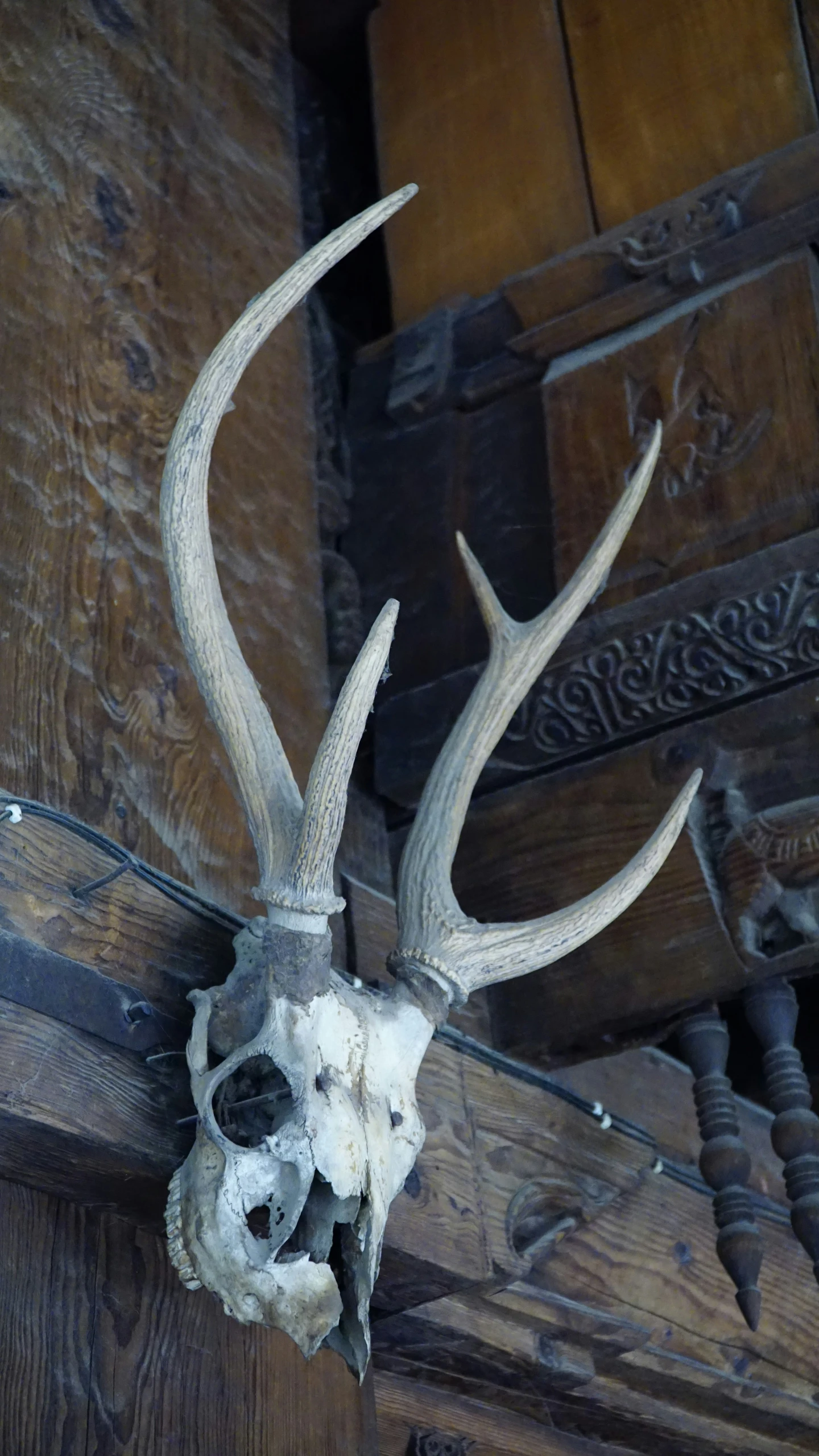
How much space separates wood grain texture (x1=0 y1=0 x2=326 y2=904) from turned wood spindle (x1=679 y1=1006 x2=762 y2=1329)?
2.28 ft

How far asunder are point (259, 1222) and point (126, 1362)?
0.21 meters

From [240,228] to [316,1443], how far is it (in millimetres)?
2068

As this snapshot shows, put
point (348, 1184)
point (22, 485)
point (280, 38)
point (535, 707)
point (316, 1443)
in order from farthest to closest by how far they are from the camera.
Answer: point (280, 38) < point (535, 707) < point (22, 485) < point (316, 1443) < point (348, 1184)

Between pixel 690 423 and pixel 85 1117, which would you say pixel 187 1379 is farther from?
pixel 690 423

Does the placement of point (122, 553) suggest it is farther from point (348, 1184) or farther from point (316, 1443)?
point (316, 1443)

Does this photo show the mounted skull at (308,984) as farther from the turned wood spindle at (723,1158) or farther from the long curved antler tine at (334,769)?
the turned wood spindle at (723,1158)

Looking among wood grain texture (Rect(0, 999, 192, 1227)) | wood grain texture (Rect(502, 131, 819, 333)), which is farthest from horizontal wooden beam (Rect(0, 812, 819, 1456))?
wood grain texture (Rect(502, 131, 819, 333))

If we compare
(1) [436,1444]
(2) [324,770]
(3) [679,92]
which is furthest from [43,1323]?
(3) [679,92]

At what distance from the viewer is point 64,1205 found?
185 cm

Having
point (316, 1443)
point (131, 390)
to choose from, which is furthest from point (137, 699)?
point (316, 1443)

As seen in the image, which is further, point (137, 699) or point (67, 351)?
point (67, 351)

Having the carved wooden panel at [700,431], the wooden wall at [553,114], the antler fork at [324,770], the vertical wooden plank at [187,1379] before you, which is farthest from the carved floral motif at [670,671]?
the vertical wooden plank at [187,1379]

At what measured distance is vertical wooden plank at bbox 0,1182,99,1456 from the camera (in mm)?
1705

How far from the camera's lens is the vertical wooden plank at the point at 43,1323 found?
1705mm
